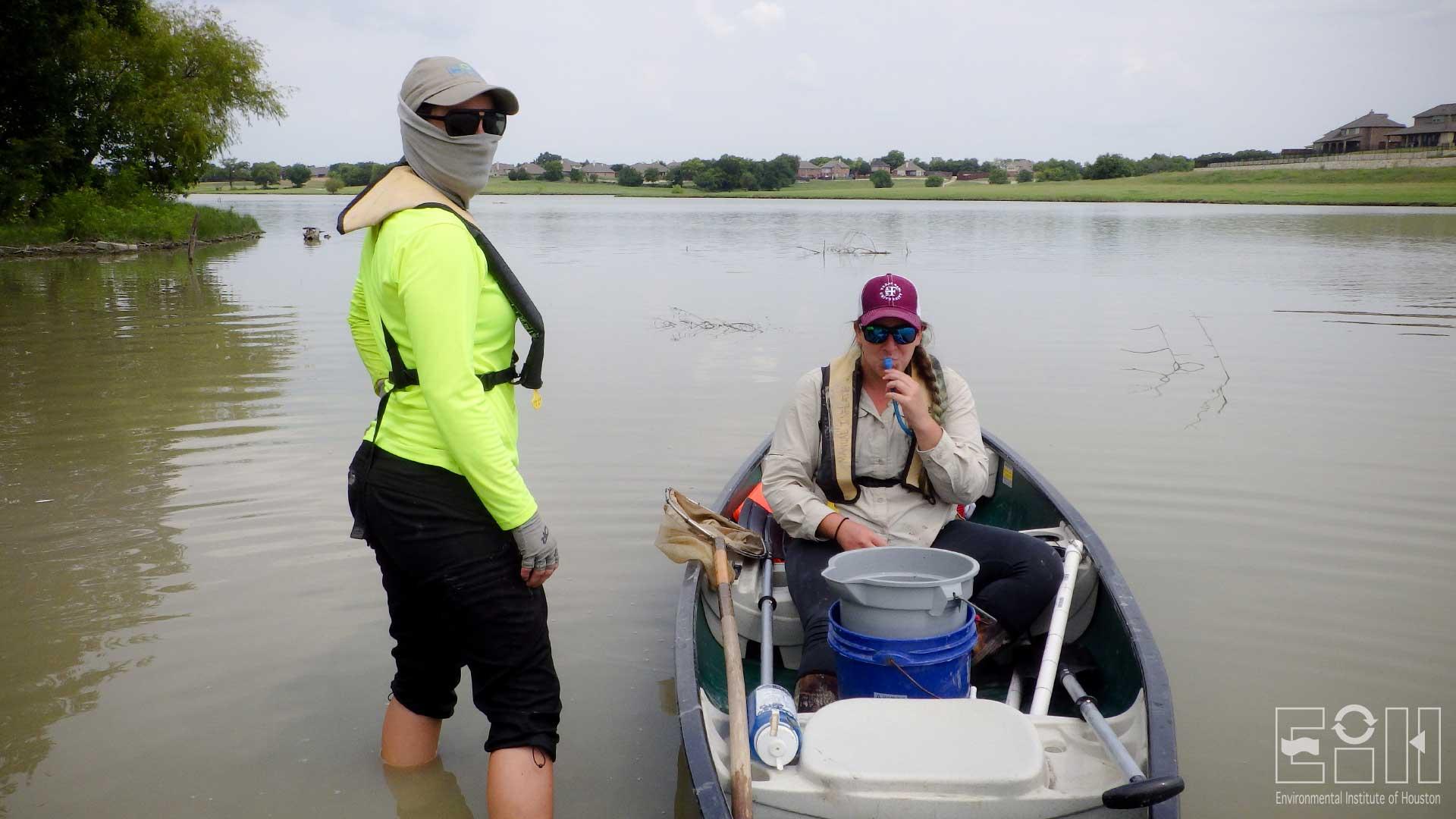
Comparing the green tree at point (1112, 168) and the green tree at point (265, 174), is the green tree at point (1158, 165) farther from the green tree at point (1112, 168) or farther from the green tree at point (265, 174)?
the green tree at point (265, 174)

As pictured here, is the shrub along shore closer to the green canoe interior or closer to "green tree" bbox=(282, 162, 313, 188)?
the green canoe interior

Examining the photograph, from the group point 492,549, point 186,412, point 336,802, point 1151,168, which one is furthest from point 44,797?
point 1151,168

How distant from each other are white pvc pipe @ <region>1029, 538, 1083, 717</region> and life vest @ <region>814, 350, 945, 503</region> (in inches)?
22.3

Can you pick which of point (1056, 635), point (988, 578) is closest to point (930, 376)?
point (988, 578)

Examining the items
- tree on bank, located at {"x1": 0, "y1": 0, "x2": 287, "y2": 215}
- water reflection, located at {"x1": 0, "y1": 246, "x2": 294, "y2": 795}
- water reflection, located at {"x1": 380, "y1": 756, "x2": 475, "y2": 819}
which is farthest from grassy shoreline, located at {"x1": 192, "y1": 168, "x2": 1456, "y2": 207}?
water reflection, located at {"x1": 380, "y1": 756, "x2": 475, "y2": 819}

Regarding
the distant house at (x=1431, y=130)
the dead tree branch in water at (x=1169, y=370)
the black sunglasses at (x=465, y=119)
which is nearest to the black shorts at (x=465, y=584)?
the black sunglasses at (x=465, y=119)

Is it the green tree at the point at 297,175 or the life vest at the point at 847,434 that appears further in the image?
the green tree at the point at 297,175

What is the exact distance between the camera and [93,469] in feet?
24.3

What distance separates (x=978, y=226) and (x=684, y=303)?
27.3 m

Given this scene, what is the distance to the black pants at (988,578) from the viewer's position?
3.87 m

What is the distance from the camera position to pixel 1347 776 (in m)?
3.85

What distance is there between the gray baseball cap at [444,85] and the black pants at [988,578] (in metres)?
2.13

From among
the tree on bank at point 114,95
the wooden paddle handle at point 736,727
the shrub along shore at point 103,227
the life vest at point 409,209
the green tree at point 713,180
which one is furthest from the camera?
the green tree at point 713,180

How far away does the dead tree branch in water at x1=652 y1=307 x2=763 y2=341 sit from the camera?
1413 centimetres
